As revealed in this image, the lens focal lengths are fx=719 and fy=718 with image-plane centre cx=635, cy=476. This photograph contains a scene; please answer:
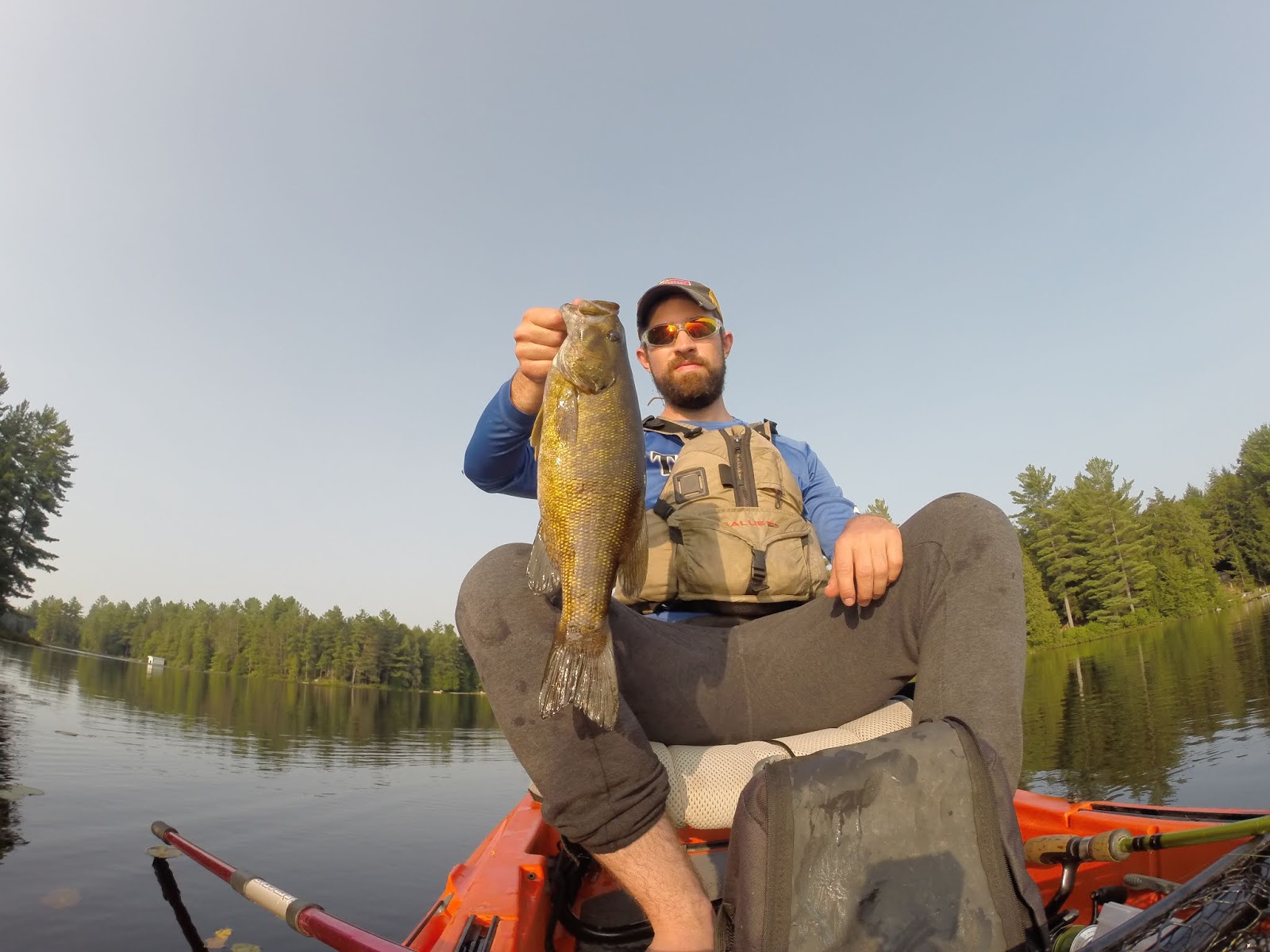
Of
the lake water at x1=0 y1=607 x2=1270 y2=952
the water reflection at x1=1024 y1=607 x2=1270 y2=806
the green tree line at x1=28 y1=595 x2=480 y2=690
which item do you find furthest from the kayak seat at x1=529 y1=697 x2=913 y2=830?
the green tree line at x1=28 y1=595 x2=480 y2=690

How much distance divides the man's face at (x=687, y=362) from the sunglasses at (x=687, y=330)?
0.7 inches

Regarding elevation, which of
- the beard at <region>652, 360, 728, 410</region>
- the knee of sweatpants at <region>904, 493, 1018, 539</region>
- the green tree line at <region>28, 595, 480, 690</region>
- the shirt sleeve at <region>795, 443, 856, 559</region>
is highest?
the beard at <region>652, 360, 728, 410</region>

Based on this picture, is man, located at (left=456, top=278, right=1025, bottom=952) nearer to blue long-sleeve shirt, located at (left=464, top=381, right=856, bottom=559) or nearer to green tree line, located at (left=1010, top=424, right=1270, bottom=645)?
blue long-sleeve shirt, located at (left=464, top=381, right=856, bottom=559)

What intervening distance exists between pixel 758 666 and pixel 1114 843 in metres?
1.84

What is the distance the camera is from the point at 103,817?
9984 mm

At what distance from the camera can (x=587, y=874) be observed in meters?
3.30

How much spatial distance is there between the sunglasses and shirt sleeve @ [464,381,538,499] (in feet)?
4.04

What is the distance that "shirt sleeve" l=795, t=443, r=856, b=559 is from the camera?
324 cm

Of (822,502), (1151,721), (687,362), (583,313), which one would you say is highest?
(687,362)

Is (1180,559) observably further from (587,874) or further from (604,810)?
(604,810)

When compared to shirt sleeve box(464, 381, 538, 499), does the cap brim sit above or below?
above

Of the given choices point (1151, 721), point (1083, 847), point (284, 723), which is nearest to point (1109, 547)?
point (1151, 721)

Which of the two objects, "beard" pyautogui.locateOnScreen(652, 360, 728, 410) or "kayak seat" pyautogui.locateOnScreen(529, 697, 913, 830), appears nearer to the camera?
"kayak seat" pyautogui.locateOnScreen(529, 697, 913, 830)

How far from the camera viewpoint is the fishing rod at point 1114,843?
2.77 meters
